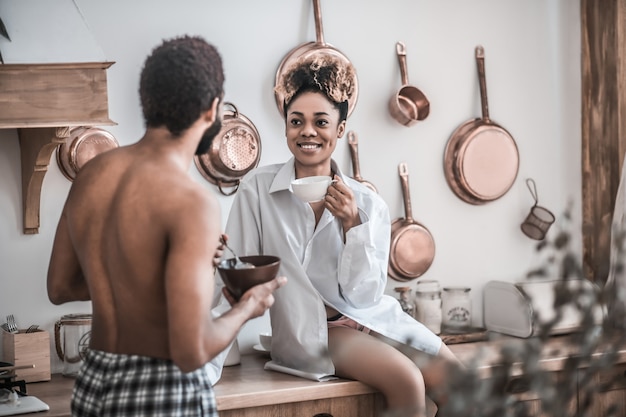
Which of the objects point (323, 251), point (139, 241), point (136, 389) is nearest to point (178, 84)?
point (139, 241)

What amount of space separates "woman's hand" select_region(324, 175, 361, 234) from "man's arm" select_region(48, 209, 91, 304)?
2.83ft

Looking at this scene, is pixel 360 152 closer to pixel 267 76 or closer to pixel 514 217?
pixel 267 76

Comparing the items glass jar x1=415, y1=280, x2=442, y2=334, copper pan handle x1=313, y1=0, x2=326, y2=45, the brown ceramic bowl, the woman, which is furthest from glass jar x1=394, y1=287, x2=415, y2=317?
the brown ceramic bowl

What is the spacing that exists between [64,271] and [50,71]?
0.69 meters

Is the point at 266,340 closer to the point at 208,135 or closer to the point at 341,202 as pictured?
the point at 341,202

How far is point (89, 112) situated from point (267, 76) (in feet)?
3.12

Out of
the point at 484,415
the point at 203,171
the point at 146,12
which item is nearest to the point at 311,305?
the point at 203,171

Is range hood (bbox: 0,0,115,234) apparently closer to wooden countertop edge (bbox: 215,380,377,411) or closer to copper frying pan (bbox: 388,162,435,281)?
wooden countertop edge (bbox: 215,380,377,411)

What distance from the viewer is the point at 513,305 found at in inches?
134

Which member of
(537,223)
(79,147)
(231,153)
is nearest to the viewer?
(79,147)

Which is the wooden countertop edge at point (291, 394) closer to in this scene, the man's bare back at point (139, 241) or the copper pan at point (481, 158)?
the man's bare back at point (139, 241)

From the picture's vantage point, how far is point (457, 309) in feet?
11.3

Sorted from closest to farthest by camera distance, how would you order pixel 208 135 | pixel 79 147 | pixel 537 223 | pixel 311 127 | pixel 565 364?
pixel 565 364 → pixel 208 135 → pixel 311 127 → pixel 79 147 → pixel 537 223

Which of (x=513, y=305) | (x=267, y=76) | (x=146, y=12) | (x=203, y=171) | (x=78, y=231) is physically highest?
(x=146, y=12)
